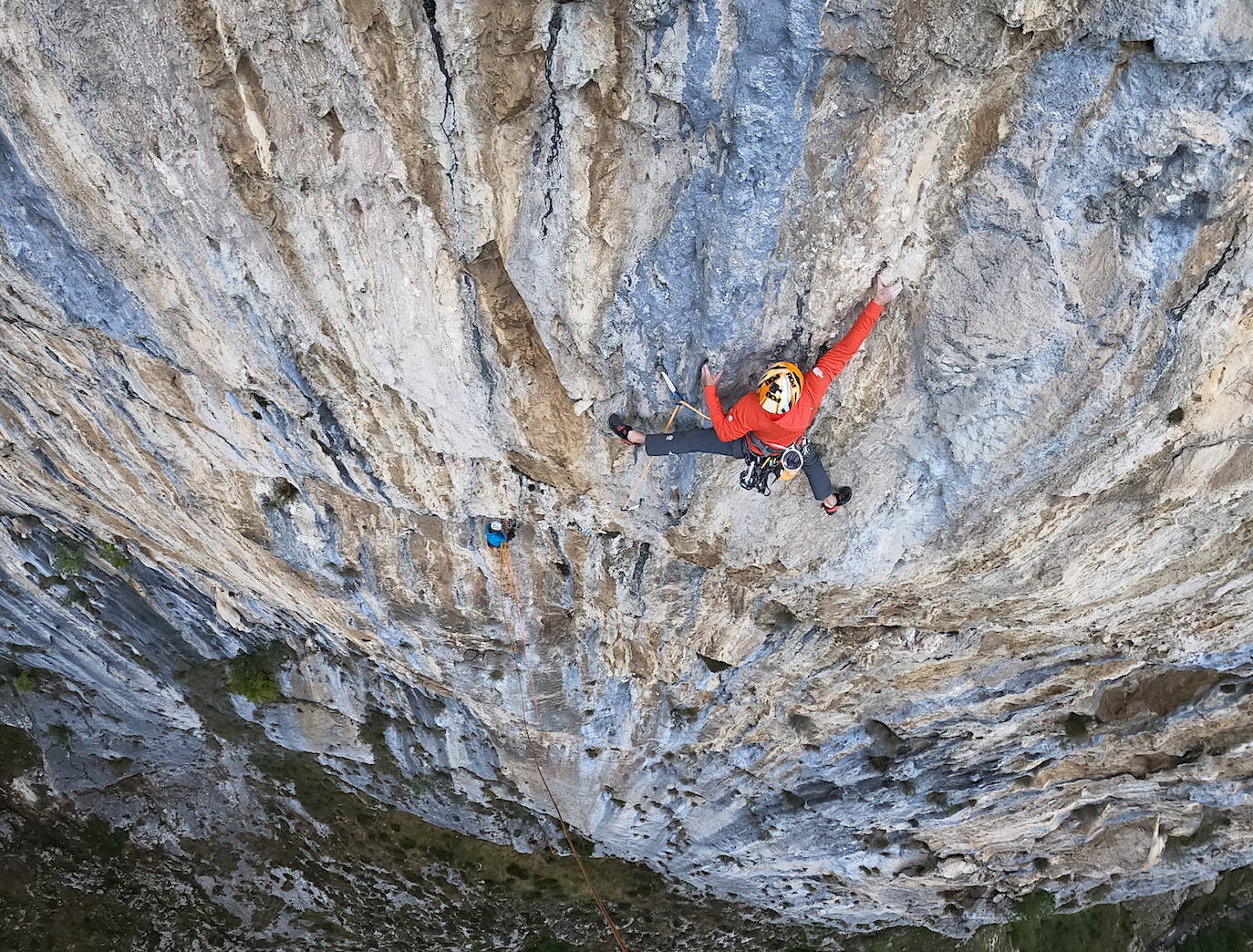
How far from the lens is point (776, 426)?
503cm

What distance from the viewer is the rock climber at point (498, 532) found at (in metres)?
7.62

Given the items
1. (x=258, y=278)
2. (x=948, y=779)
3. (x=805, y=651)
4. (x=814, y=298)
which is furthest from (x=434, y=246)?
(x=948, y=779)

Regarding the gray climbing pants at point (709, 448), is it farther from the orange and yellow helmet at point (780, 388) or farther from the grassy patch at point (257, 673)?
the grassy patch at point (257, 673)

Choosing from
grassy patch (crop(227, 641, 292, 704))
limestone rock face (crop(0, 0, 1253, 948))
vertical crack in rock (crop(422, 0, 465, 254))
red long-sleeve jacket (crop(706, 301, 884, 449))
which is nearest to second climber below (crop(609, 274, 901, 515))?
red long-sleeve jacket (crop(706, 301, 884, 449))

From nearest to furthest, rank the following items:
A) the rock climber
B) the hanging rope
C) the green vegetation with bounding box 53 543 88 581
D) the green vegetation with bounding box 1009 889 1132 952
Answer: the rock climber < the hanging rope < the green vegetation with bounding box 53 543 88 581 < the green vegetation with bounding box 1009 889 1132 952

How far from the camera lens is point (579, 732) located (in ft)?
36.4

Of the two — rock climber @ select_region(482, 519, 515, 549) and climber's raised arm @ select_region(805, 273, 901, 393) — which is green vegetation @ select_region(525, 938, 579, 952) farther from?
climber's raised arm @ select_region(805, 273, 901, 393)

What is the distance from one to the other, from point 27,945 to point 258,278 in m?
16.1

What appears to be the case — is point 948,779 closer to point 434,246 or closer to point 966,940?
point 966,940

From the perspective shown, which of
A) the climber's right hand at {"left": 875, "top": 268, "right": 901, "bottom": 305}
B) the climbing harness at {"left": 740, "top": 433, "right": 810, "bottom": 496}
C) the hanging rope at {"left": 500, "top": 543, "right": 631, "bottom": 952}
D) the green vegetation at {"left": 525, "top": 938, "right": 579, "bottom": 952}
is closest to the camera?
the climber's right hand at {"left": 875, "top": 268, "right": 901, "bottom": 305}

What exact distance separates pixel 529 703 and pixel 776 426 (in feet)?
22.5

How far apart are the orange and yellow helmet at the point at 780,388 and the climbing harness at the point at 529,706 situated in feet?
12.8

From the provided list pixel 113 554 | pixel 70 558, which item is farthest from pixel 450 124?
pixel 70 558

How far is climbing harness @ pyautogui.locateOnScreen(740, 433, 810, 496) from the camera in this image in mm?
5352
